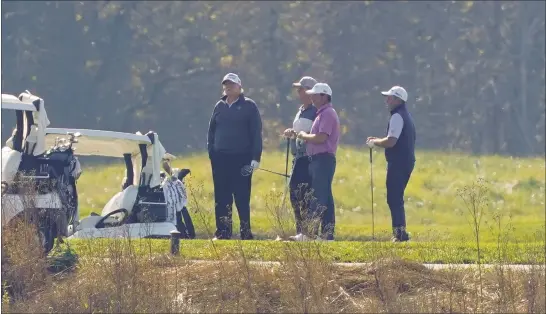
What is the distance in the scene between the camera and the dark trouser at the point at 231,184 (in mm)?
16188

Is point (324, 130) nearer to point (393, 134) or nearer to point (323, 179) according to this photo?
point (323, 179)

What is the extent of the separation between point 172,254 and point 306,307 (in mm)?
1982

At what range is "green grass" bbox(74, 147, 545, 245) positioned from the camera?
27.5 metres

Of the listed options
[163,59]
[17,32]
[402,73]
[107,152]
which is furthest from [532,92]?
[107,152]

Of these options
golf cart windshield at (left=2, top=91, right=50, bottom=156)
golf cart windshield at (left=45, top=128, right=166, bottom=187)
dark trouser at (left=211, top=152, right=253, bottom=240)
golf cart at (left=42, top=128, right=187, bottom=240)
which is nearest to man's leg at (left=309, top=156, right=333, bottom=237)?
dark trouser at (left=211, top=152, right=253, bottom=240)

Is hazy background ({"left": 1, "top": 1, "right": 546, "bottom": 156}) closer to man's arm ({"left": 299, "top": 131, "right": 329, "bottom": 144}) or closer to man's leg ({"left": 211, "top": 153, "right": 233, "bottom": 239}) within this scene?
man's leg ({"left": 211, "top": 153, "right": 233, "bottom": 239})

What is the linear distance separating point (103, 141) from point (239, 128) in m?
1.71

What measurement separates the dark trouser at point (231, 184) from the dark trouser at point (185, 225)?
0.84m

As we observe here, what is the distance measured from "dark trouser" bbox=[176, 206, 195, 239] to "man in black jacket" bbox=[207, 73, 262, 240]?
0.93 m

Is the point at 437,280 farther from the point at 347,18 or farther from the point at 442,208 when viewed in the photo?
the point at 347,18

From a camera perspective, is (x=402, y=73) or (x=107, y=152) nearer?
(x=107, y=152)

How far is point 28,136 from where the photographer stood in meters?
14.2

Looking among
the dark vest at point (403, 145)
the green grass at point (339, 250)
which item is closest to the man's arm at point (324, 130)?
the dark vest at point (403, 145)

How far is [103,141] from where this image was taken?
16.5 metres
